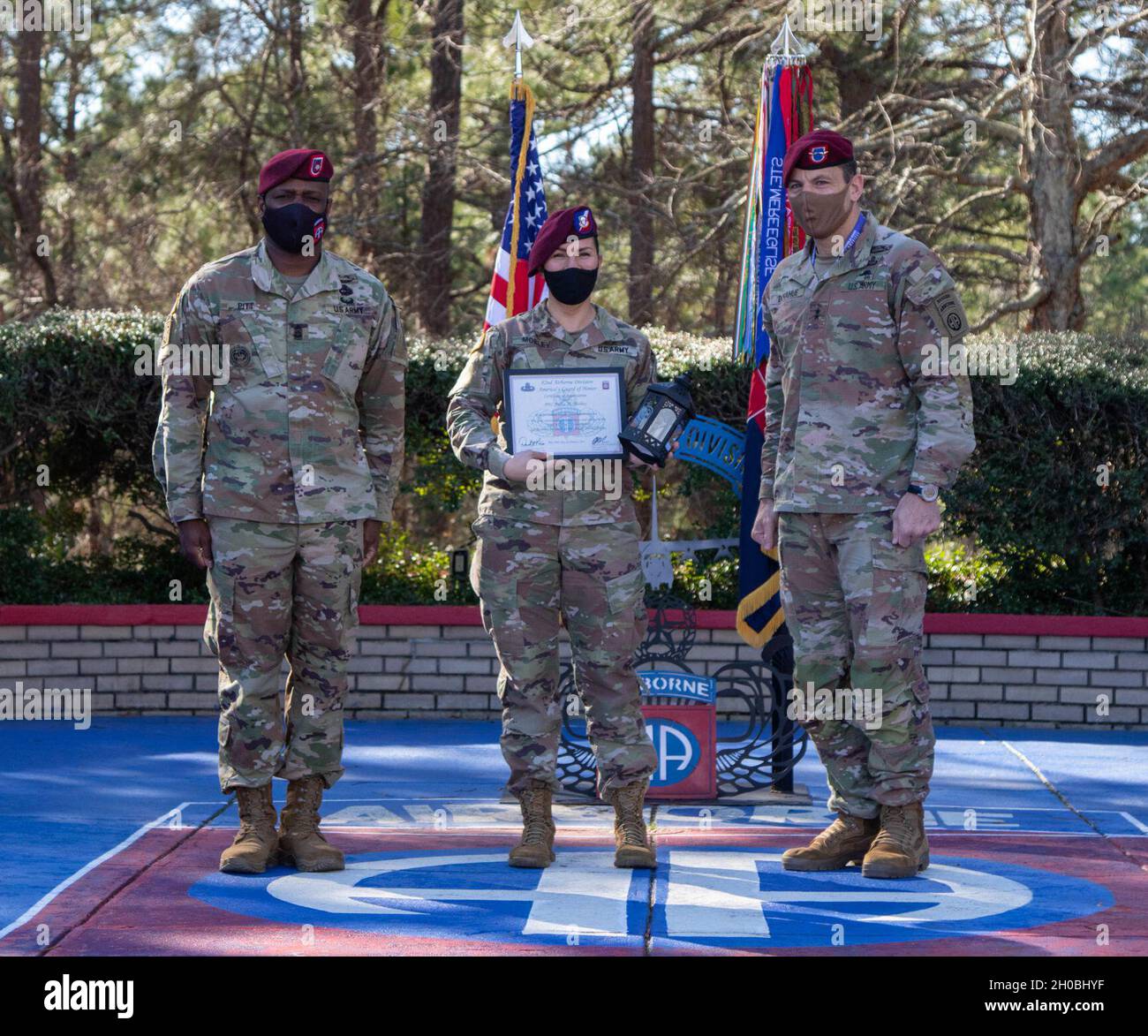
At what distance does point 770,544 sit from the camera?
5039 mm

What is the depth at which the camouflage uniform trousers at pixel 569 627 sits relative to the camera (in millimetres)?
4859

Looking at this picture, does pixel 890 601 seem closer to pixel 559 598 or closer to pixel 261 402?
pixel 559 598

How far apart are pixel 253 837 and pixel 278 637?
2.04ft

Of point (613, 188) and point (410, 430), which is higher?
point (613, 188)

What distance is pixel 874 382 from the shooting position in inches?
187

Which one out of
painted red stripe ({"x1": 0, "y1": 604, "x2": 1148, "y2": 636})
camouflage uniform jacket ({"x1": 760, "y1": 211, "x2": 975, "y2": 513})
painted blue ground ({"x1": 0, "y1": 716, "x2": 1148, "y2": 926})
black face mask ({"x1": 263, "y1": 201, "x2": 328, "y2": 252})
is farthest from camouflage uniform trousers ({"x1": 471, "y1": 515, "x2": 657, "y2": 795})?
painted red stripe ({"x1": 0, "y1": 604, "x2": 1148, "y2": 636})

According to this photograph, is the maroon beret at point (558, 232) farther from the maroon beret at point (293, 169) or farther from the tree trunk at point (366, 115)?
the tree trunk at point (366, 115)

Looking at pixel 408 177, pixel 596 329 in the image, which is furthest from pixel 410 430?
pixel 408 177

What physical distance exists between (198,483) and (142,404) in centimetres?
410

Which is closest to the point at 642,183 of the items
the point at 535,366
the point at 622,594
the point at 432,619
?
the point at 432,619

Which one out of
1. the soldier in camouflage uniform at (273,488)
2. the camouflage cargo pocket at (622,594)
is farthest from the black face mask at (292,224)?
the camouflage cargo pocket at (622,594)

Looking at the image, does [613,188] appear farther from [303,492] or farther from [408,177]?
[303,492]
